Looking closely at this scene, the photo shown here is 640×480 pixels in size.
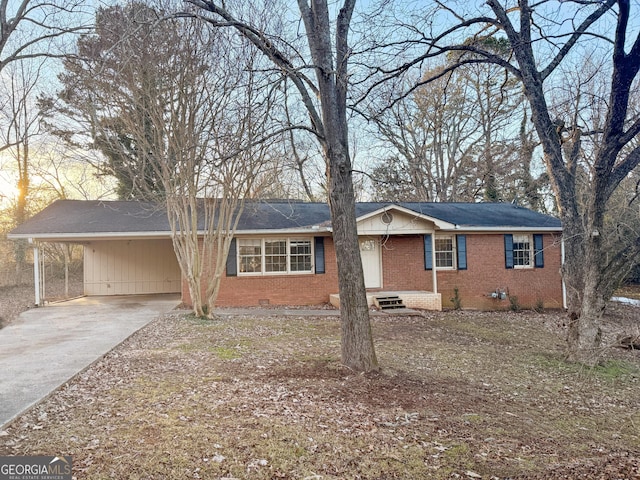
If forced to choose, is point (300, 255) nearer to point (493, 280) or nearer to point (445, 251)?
point (445, 251)

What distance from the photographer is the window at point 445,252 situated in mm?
13984

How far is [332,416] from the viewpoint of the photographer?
398 centimetres

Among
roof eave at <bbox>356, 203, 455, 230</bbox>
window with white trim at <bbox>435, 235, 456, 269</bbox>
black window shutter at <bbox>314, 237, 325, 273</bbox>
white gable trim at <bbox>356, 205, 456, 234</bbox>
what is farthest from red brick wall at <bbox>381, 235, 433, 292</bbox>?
black window shutter at <bbox>314, 237, 325, 273</bbox>

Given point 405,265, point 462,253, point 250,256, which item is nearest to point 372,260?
point 405,265

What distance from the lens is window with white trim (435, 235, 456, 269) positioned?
13977mm

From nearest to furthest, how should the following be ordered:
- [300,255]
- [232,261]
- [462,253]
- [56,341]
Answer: [56,341] < [232,261] < [300,255] < [462,253]

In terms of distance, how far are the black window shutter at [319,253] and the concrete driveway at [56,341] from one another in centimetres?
471

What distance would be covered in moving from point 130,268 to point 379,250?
10.2 meters

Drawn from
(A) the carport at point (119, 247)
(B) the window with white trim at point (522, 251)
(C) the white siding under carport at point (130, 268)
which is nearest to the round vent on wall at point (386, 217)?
(B) the window with white trim at point (522, 251)

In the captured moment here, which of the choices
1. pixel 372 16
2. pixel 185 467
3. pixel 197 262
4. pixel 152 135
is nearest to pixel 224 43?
pixel 152 135

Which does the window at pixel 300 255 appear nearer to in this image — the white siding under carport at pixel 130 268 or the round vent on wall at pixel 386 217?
the round vent on wall at pixel 386 217

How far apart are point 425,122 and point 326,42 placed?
1836 centimetres

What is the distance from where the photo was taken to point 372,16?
6.11 meters

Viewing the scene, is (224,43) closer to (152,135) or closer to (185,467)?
(152,135)
